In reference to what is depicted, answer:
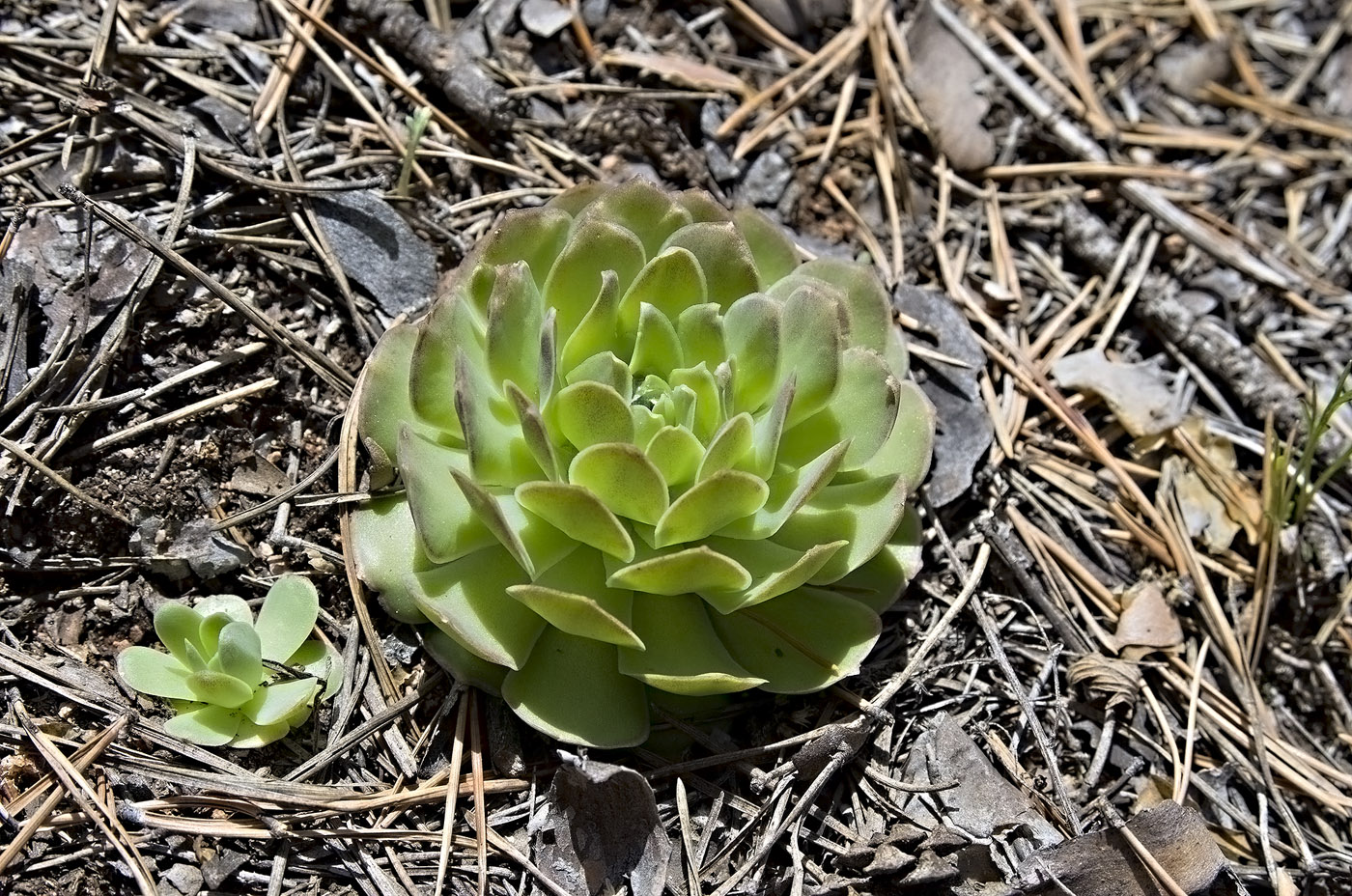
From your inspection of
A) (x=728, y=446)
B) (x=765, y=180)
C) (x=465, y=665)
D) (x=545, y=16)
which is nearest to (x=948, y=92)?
(x=765, y=180)

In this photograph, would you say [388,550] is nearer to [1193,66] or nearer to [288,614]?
[288,614]

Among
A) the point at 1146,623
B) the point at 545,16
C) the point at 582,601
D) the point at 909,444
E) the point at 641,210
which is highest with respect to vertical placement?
the point at 545,16

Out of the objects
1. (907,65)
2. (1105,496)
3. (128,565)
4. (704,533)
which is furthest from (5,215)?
(1105,496)

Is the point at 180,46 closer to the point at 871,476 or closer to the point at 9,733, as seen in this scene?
the point at 9,733

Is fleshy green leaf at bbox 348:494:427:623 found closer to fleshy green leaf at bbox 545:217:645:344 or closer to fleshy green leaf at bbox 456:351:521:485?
fleshy green leaf at bbox 456:351:521:485

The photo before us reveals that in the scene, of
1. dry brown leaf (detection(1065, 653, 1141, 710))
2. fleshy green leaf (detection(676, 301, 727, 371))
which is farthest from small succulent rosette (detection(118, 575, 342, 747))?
dry brown leaf (detection(1065, 653, 1141, 710))

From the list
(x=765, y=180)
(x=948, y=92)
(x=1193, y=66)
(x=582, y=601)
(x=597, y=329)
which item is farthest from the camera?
(x=1193, y=66)

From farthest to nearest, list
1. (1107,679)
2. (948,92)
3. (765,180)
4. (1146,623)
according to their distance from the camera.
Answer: (948,92), (765,180), (1146,623), (1107,679)
